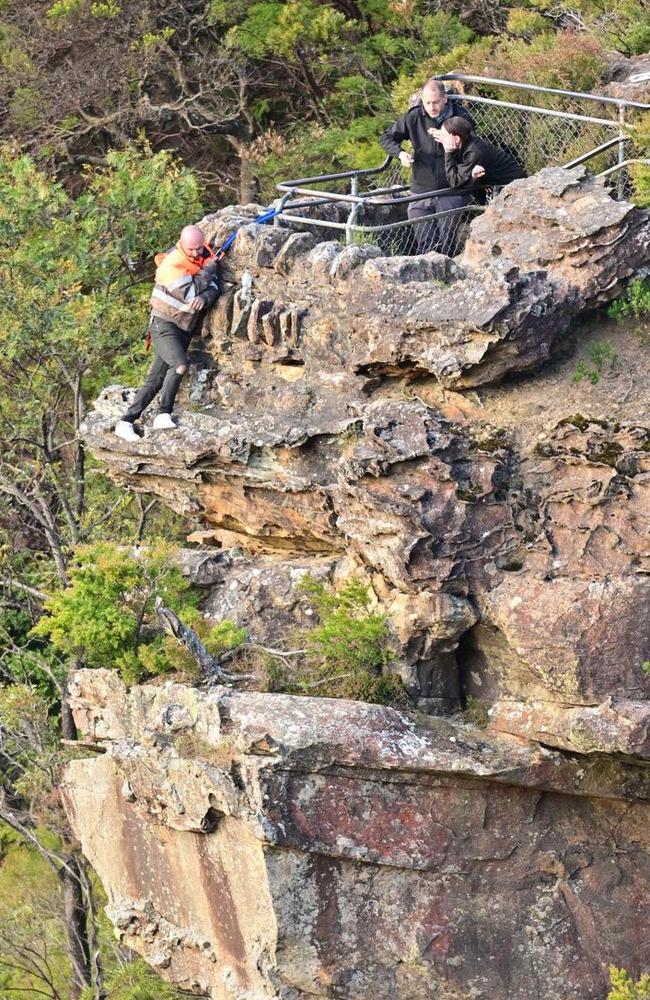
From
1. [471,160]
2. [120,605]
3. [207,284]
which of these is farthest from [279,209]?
[120,605]

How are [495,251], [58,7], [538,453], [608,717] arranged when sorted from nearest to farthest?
1. [608,717]
2. [538,453]
3. [495,251]
4. [58,7]

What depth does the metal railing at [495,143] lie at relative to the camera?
63.8 ft

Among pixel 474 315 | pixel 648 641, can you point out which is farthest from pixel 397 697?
pixel 474 315

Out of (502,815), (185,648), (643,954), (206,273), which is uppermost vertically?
(206,273)

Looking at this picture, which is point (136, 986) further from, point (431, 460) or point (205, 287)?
point (431, 460)

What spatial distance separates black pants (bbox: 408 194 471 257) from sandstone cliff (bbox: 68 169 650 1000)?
127 cm

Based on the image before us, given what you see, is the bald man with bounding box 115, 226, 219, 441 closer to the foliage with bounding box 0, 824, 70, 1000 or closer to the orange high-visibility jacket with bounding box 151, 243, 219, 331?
the orange high-visibility jacket with bounding box 151, 243, 219, 331

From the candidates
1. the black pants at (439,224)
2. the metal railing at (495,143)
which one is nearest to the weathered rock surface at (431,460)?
the metal railing at (495,143)

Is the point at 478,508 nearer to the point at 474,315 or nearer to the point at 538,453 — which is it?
the point at 538,453

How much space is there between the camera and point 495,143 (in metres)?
21.3

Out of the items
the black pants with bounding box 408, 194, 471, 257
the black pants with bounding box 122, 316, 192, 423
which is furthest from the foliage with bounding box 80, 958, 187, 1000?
the black pants with bounding box 408, 194, 471, 257

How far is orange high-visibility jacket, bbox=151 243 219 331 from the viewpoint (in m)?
19.3

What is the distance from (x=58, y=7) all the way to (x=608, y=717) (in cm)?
1696

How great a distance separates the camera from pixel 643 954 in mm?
17156
